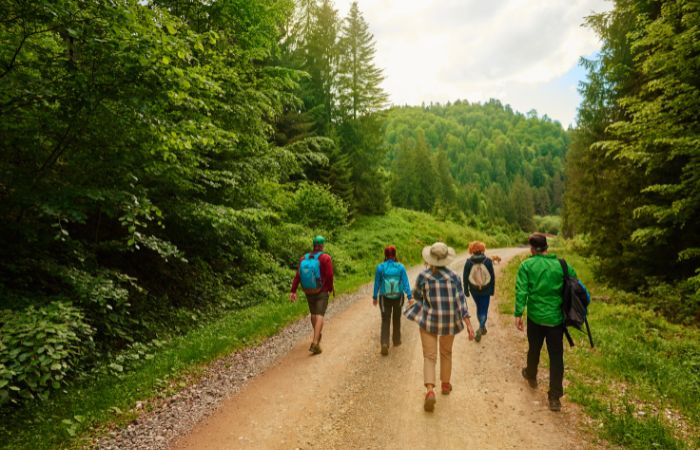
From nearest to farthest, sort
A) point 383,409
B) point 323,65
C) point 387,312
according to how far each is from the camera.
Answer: point 383,409 → point 387,312 → point 323,65

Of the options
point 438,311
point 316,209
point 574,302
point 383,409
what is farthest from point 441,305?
point 316,209

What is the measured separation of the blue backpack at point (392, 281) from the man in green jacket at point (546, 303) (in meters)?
2.61

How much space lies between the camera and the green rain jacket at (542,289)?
17.9 feet

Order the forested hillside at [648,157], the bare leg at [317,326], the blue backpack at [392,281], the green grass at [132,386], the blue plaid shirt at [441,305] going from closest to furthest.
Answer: the green grass at [132,386] → the blue plaid shirt at [441,305] → the blue backpack at [392,281] → the bare leg at [317,326] → the forested hillside at [648,157]

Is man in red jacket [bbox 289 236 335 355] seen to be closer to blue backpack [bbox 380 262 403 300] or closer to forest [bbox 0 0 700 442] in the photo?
blue backpack [bbox 380 262 403 300]

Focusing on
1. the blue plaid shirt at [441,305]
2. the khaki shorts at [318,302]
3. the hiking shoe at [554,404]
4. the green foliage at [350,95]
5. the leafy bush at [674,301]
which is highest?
the green foliage at [350,95]

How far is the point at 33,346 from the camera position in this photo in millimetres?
4812

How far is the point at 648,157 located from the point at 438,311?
8.92 meters

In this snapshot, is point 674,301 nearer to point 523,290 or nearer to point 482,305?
point 482,305

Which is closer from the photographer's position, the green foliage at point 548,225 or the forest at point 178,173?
the forest at point 178,173

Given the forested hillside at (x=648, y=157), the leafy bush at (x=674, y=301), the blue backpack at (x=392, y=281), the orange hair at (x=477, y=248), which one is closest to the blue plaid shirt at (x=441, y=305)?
the blue backpack at (x=392, y=281)

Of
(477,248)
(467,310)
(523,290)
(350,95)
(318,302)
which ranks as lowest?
(318,302)

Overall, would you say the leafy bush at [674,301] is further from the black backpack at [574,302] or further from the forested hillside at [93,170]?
the forested hillside at [93,170]

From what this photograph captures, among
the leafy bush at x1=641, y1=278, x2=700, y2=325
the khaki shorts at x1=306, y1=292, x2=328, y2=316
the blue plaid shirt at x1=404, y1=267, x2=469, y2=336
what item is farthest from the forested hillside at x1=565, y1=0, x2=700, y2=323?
the khaki shorts at x1=306, y1=292, x2=328, y2=316
